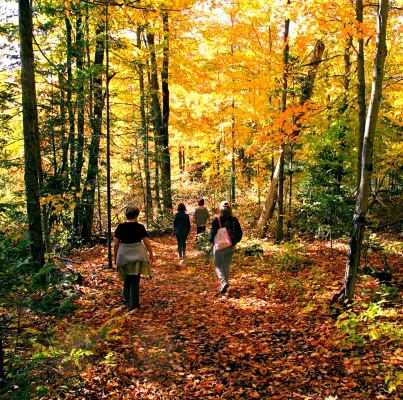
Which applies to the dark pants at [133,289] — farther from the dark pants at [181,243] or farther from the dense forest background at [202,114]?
the dark pants at [181,243]

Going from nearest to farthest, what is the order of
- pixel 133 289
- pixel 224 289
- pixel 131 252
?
pixel 131 252 < pixel 133 289 < pixel 224 289

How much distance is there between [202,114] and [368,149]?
1597 centimetres

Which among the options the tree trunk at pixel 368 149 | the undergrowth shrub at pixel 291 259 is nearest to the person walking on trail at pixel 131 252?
the tree trunk at pixel 368 149

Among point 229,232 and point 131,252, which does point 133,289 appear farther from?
point 229,232

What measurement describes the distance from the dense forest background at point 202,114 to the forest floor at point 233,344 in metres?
0.63

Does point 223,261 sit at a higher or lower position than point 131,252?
lower

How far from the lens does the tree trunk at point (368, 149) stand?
212 inches

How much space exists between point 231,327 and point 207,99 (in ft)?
48.2

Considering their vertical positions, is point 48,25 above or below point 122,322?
above

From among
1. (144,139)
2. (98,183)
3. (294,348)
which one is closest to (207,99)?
(144,139)

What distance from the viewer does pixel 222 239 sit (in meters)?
7.85

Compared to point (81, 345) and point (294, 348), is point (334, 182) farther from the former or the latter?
point (81, 345)

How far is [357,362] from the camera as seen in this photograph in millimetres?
4660

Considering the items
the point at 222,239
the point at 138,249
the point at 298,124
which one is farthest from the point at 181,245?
the point at 298,124
